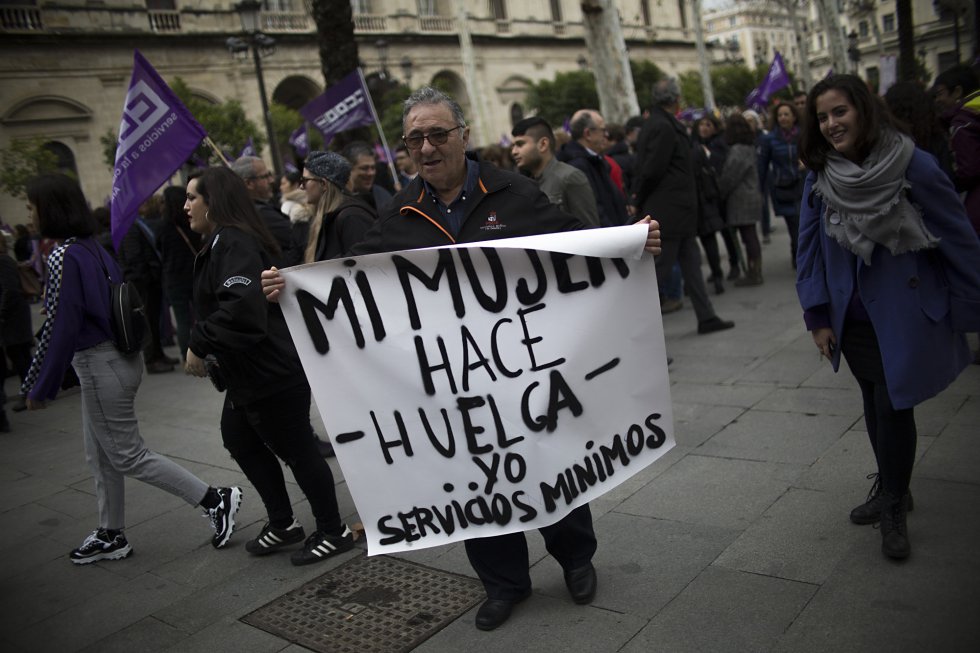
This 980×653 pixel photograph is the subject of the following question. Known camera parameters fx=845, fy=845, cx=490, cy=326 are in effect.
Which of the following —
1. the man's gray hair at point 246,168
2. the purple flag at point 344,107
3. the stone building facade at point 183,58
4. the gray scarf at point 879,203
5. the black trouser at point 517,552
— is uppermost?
the stone building facade at point 183,58

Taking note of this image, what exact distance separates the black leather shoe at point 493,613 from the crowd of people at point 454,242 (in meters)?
0.02

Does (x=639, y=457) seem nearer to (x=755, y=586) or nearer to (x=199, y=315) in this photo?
(x=755, y=586)

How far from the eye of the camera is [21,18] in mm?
32562

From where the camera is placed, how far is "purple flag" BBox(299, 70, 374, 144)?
1006 cm

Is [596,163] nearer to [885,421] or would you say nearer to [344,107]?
[885,421]

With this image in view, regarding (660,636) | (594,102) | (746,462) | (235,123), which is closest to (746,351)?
(746,462)

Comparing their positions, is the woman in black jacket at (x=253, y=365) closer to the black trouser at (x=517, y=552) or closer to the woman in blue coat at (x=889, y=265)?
the black trouser at (x=517, y=552)

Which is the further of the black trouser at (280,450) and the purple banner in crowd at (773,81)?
the purple banner in crowd at (773,81)

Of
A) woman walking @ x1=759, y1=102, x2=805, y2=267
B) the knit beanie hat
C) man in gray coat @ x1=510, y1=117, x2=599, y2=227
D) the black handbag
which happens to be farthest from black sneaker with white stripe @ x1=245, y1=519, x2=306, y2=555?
woman walking @ x1=759, y1=102, x2=805, y2=267

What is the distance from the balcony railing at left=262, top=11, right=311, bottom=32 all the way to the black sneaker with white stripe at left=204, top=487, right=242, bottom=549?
38380 millimetres

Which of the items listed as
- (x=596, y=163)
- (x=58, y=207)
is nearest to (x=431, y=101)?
(x=58, y=207)

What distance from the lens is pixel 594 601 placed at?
3252 millimetres

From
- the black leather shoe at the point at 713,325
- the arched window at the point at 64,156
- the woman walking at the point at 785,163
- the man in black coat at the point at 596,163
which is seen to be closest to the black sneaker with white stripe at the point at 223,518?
the man in black coat at the point at 596,163

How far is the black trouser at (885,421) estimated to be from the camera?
10.5 feet
